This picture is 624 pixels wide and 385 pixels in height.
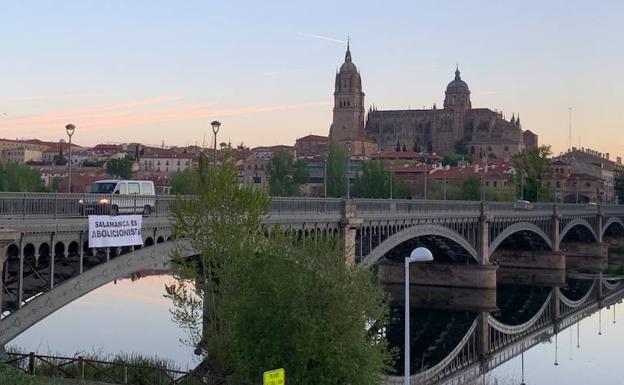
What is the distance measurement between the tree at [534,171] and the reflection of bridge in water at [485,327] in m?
44.0

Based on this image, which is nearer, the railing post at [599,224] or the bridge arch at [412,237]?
the bridge arch at [412,237]

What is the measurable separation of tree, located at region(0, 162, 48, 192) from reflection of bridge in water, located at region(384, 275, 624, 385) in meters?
47.5

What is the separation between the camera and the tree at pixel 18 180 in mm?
87938

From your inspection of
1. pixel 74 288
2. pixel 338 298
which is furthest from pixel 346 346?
pixel 74 288

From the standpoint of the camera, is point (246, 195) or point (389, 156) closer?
point (246, 195)

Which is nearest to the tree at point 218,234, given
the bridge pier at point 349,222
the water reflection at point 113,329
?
the water reflection at point 113,329

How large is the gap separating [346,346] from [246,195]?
496 centimetres

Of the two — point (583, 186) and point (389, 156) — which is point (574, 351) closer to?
point (583, 186)

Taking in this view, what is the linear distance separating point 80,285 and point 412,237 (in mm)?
30384

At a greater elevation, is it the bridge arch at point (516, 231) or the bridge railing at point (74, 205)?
the bridge railing at point (74, 205)

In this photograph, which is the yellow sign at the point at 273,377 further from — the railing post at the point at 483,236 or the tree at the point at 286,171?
the tree at the point at 286,171

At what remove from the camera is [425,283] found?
64.3 meters

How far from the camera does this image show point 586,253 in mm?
99438

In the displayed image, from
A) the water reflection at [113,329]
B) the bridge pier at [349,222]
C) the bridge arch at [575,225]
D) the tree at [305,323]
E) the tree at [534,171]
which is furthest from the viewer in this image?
the tree at [534,171]
